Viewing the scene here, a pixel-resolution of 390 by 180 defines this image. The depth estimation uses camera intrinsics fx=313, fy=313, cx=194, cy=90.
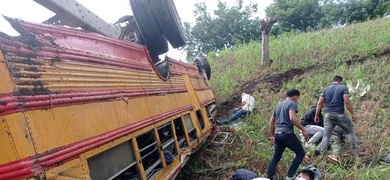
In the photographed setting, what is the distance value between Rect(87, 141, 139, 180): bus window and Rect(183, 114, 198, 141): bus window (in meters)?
1.69

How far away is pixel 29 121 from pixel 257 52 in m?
12.1

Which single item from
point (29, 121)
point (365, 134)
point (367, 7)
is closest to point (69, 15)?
point (29, 121)

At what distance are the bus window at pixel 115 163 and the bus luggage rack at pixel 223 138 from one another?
3.66m

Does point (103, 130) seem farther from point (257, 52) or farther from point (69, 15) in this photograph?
point (257, 52)

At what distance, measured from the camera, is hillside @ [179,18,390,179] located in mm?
4695

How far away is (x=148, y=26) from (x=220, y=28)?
23.8 meters

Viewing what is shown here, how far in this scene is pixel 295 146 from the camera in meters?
4.16

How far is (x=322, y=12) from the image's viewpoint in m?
22.9

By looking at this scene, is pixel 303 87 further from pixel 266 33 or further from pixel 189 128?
pixel 189 128

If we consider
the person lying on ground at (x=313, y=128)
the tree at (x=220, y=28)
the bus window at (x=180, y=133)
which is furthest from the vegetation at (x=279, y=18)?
the bus window at (x=180, y=133)

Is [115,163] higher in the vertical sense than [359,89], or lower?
higher

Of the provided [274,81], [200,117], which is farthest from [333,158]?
[274,81]

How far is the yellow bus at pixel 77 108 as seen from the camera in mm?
1451

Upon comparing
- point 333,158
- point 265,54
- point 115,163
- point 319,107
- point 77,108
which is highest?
point 265,54
